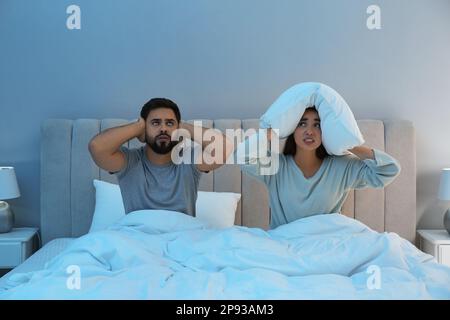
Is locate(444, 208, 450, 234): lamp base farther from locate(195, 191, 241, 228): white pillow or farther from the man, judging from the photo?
the man

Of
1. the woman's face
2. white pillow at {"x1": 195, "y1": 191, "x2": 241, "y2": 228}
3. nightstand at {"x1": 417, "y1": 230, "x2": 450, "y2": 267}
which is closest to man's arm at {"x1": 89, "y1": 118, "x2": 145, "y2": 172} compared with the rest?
white pillow at {"x1": 195, "y1": 191, "x2": 241, "y2": 228}

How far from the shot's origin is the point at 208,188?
2697mm

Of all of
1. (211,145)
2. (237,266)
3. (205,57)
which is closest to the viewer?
(237,266)

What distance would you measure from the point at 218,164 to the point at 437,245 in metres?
1.18

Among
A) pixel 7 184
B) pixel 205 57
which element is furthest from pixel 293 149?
pixel 7 184

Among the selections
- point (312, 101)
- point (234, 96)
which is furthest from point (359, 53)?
point (312, 101)

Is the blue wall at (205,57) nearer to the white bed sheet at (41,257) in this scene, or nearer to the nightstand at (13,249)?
the nightstand at (13,249)

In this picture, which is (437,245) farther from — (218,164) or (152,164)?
(152,164)

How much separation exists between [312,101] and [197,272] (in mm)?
804

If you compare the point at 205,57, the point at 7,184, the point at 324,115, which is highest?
the point at 205,57

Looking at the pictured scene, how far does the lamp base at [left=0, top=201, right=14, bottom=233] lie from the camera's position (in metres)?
2.62

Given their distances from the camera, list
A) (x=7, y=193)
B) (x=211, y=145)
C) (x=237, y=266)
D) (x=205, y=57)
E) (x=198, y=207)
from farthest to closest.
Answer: (x=205, y=57) → (x=7, y=193) → (x=198, y=207) → (x=211, y=145) → (x=237, y=266)

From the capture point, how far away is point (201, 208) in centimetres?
249

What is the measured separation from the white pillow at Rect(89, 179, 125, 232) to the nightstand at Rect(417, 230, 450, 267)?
4.97 feet
